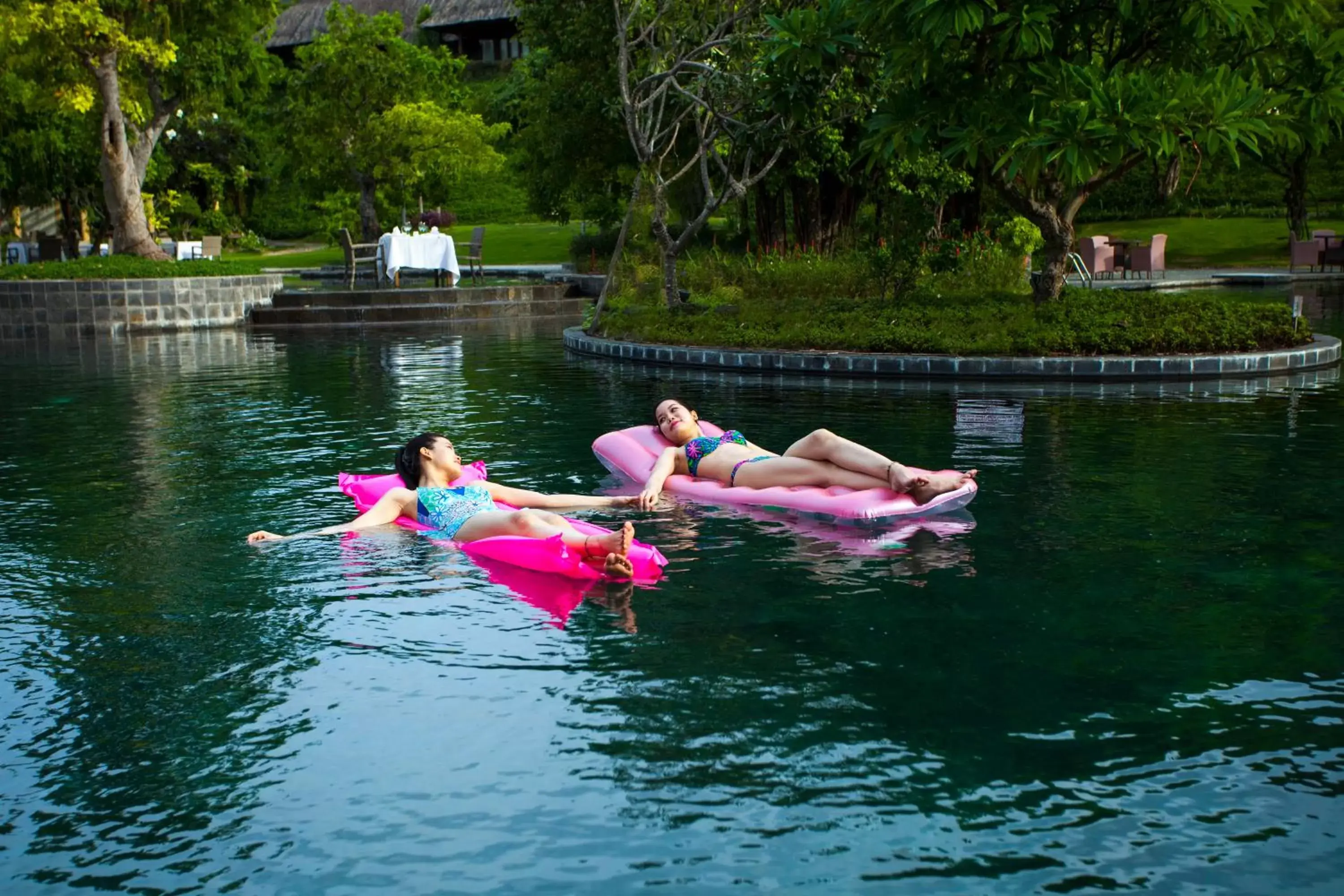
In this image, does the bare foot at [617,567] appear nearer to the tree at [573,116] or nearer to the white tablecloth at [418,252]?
the tree at [573,116]

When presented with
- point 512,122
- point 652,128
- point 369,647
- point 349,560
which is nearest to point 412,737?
point 369,647

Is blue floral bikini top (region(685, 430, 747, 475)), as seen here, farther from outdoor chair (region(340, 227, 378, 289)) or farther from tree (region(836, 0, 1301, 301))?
outdoor chair (region(340, 227, 378, 289))

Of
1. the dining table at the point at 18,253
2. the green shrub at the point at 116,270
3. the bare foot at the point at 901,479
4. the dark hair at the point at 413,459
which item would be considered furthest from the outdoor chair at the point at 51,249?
the bare foot at the point at 901,479

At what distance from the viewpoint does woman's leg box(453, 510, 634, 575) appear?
6762 mm

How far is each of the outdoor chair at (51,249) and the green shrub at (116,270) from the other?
836cm

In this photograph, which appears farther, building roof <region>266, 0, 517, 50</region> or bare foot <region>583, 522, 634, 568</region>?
building roof <region>266, 0, 517, 50</region>

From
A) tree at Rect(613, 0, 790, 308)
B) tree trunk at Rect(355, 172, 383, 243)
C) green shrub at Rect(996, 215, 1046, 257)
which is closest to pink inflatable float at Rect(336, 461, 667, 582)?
tree at Rect(613, 0, 790, 308)

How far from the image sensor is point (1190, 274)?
103ft

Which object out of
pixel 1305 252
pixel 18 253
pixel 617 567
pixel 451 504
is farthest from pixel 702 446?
pixel 18 253

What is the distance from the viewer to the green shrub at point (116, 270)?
2566 cm

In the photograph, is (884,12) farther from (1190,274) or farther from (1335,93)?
(1190,274)

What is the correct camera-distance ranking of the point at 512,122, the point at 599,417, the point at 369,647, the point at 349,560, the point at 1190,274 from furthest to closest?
1. the point at 512,122
2. the point at 1190,274
3. the point at 599,417
4. the point at 349,560
5. the point at 369,647

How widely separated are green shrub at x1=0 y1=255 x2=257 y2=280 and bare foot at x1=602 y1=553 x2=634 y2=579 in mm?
21361

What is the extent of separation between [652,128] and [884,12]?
7.77m
